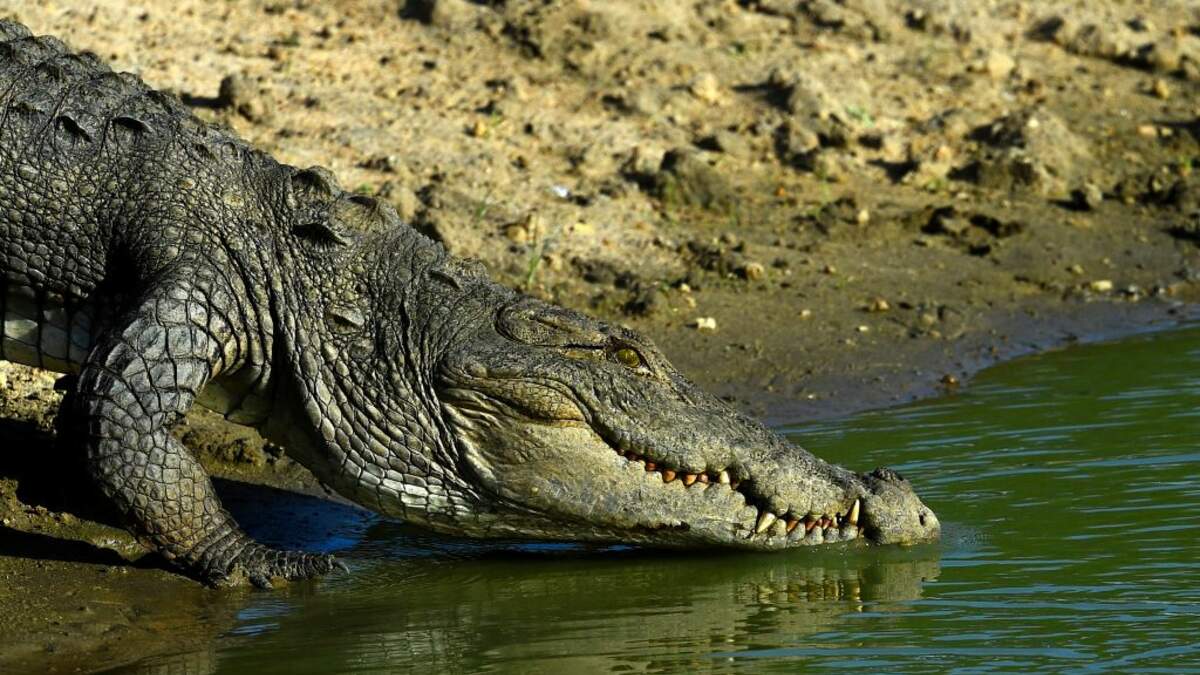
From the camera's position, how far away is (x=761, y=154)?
38.4ft

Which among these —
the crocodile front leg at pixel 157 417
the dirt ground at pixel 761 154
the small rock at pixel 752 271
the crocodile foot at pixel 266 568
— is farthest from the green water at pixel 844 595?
the small rock at pixel 752 271

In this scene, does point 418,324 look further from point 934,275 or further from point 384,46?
point 384,46

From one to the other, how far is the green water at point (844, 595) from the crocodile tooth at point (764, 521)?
15 centimetres

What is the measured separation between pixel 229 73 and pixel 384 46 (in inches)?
48.5

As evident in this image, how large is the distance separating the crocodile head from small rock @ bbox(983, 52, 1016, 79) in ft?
24.0

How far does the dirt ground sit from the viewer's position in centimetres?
998

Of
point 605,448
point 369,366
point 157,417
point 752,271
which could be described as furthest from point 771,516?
point 752,271

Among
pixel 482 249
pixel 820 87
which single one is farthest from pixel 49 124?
pixel 820 87

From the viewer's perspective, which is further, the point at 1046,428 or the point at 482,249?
the point at 482,249

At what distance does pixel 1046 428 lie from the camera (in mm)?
8461

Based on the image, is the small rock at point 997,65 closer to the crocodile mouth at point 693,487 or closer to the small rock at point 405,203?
the small rock at point 405,203

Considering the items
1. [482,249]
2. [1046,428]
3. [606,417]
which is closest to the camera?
[606,417]

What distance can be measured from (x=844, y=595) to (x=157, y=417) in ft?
7.91

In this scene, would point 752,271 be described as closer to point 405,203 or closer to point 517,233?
point 517,233
